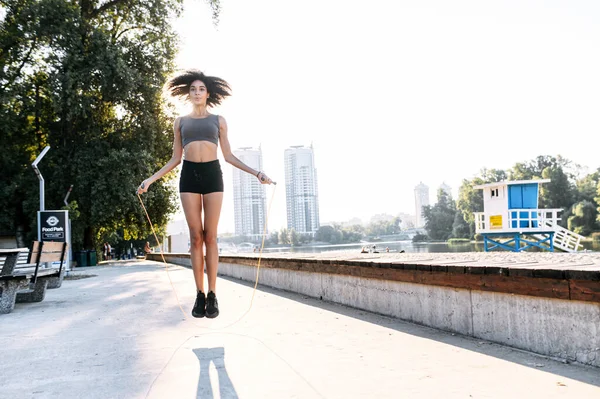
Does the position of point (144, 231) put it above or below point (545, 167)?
below

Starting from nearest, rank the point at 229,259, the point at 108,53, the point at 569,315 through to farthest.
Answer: the point at 569,315, the point at 229,259, the point at 108,53

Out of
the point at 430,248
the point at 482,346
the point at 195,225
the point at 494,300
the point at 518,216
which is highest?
the point at 195,225

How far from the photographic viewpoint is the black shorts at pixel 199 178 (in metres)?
4.30

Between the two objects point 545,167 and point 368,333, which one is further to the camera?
point 545,167

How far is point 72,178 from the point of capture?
88.2 ft

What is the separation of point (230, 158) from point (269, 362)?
69.6 inches

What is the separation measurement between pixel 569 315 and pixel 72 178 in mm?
26925

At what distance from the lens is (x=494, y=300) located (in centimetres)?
435

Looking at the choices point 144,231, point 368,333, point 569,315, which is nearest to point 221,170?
point 368,333

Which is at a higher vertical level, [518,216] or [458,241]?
[518,216]

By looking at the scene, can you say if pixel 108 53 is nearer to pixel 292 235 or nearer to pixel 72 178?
pixel 72 178

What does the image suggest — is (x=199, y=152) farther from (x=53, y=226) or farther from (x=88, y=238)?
(x=88, y=238)

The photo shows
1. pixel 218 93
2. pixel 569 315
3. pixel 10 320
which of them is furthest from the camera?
pixel 10 320

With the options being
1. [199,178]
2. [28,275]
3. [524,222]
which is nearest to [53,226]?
[28,275]
